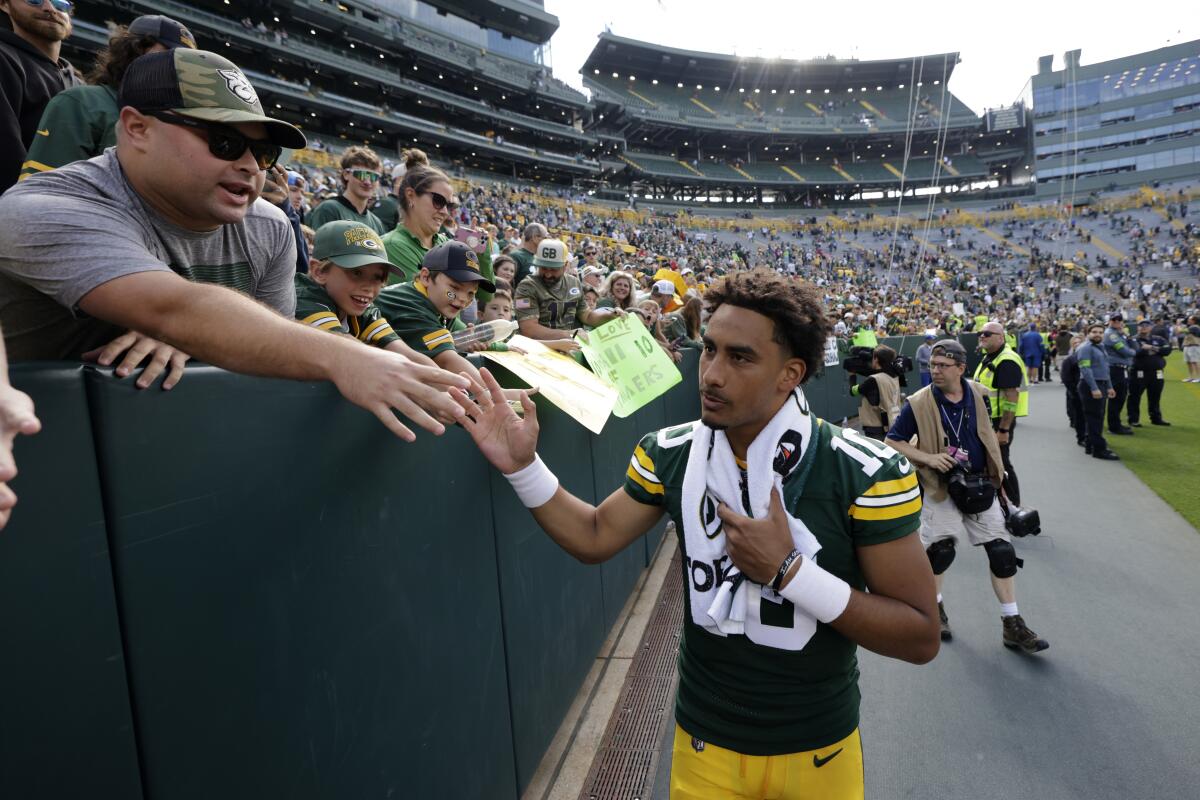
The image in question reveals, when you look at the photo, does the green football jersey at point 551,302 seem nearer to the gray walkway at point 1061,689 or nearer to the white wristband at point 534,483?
the white wristband at point 534,483

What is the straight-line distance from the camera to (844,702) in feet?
6.16

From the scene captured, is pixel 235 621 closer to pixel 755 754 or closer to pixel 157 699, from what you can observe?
pixel 157 699

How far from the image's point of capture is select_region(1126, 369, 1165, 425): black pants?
13.0 metres

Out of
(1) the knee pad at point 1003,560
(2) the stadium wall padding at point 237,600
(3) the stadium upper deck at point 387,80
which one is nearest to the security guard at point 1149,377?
(1) the knee pad at point 1003,560

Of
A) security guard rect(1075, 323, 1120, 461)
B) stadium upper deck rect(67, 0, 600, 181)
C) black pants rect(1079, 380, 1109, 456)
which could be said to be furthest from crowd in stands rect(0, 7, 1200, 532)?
stadium upper deck rect(67, 0, 600, 181)

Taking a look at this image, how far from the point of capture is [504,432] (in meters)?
1.99

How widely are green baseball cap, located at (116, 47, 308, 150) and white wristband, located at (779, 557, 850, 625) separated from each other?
1.70 m

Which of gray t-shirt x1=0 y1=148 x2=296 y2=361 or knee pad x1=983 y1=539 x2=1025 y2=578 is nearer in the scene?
gray t-shirt x1=0 y1=148 x2=296 y2=361

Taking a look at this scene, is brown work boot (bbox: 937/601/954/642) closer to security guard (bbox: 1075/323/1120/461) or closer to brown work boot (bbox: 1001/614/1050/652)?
brown work boot (bbox: 1001/614/1050/652)

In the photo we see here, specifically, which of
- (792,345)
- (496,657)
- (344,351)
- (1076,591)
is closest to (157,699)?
(344,351)

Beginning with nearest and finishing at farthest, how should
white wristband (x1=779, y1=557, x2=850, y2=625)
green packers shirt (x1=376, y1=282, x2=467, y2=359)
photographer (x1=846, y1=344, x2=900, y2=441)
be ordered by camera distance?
white wristband (x1=779, y1=557, x2=850, y2=625), green packers shirt (x1=376, y1=282, x2=467, y2=359), photographer (x1=846, y1=344, x2=900, y2=441)

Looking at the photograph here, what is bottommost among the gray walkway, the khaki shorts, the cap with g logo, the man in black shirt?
the gray walkway

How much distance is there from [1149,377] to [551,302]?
1438 centimetres

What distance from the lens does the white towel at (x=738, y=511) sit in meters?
1.74
